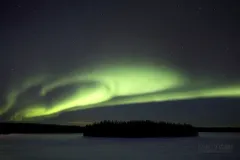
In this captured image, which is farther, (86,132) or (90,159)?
(86,132)

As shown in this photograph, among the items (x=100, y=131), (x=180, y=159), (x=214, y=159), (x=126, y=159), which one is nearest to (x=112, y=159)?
(x=126, y=159)

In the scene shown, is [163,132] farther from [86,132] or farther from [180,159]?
[180,159]

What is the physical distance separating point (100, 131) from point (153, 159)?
165 feet

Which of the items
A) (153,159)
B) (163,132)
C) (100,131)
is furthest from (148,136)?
(153,159)

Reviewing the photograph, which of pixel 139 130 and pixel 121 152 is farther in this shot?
pixel 139 130

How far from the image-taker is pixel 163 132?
7075cm

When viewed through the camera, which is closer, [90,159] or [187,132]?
[90,159]

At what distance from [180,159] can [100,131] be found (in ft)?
167

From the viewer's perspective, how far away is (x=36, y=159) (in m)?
21.8

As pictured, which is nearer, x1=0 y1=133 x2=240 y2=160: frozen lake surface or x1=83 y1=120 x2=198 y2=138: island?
x1=0 y1=133 x2=240 y2=160: frozen lake surface

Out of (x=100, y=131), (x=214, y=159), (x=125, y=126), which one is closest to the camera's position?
(x=214, y=159)

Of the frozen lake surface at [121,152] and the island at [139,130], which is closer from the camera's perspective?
the frozen lake surface at [121,152]

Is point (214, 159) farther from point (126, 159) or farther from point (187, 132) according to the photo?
point (187, 132)

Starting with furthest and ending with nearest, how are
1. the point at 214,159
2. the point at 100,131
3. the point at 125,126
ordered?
the point at 100,131 → the point at 125,126 → the point at 214,159
